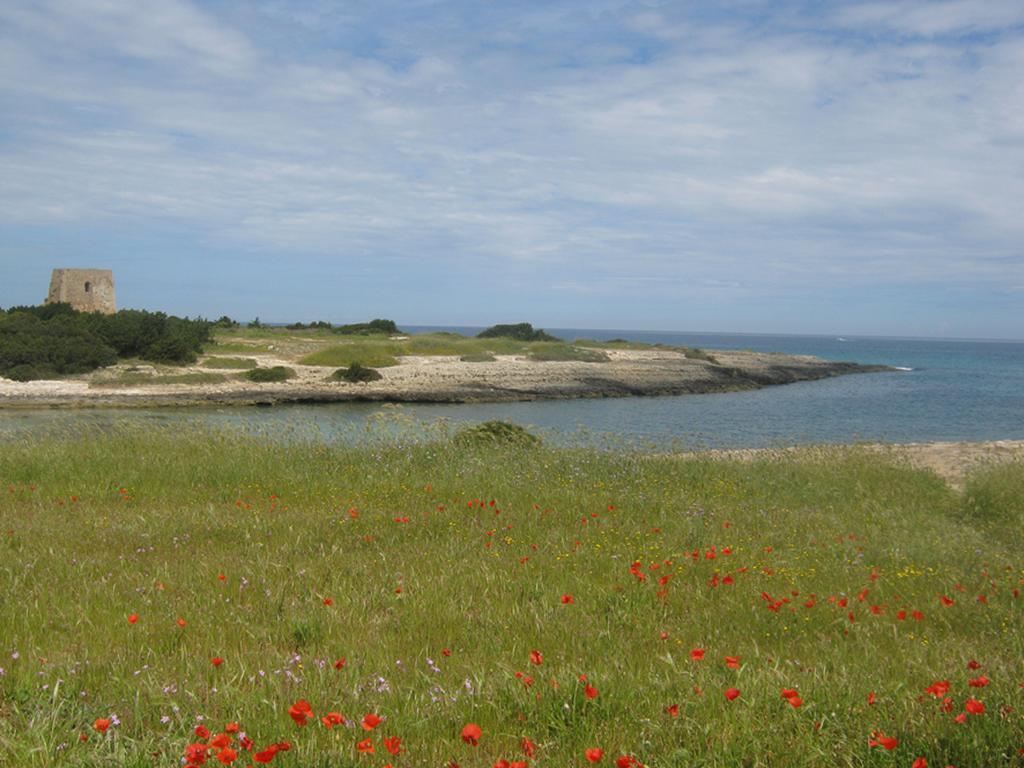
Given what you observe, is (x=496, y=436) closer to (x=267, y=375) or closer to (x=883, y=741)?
(x=883, y=741)

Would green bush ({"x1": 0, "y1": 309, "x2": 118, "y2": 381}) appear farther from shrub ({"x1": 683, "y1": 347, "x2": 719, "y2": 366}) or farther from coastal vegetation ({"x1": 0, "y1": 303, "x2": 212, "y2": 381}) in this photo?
shrub ({"x1": 683, "y1": 347, "x2": 719, "y2": 366})

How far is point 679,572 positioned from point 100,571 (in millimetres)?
4585

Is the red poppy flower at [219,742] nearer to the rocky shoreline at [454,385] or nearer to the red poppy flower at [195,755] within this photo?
the red poppy flower at [195,755]

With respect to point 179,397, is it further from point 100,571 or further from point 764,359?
point 764,359

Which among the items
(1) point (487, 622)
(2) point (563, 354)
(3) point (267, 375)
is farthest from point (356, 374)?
(1) point (487, 622)

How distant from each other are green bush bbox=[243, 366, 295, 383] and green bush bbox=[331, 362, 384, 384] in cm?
299

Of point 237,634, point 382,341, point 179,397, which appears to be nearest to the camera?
point 237,634

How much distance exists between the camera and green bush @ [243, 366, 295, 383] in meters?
47.8

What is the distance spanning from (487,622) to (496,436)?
39.2 ft

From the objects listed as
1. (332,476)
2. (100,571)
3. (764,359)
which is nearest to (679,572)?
(100,571)

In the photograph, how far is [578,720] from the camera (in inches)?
147

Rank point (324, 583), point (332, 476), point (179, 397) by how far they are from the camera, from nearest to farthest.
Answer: point (324, 583) < point (332, 476) < point (179, 397)

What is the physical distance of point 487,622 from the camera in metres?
5.25

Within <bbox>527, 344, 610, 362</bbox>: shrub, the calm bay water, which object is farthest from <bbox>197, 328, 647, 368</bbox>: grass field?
the calm bay water
